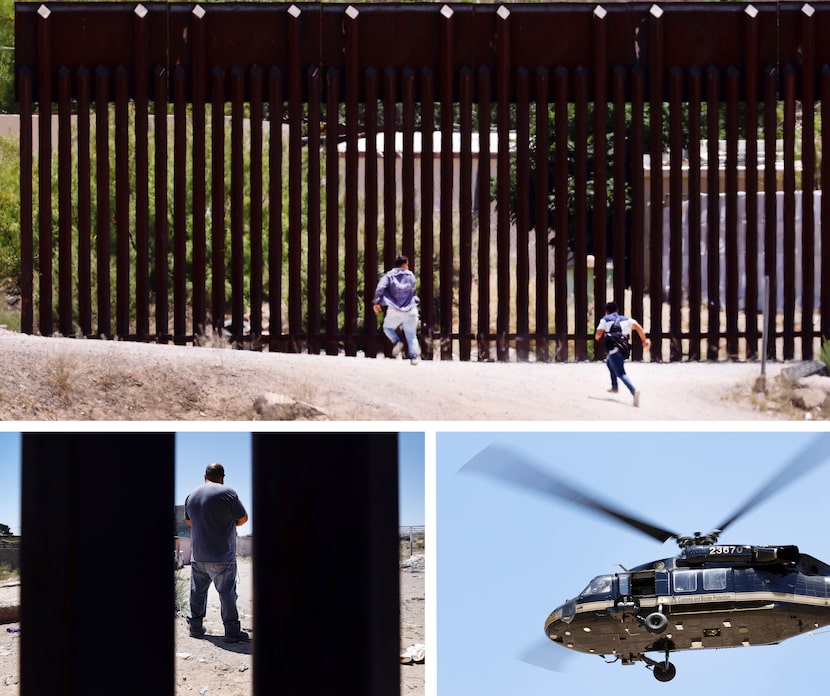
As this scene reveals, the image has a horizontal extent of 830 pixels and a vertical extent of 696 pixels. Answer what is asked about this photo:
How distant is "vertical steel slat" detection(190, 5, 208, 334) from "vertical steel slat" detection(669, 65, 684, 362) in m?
6.61

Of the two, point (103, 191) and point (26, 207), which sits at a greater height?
point (103, 191)

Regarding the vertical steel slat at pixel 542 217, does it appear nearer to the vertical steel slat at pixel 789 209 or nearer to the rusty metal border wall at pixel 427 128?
the rusty metal border wall at pixel 427 128

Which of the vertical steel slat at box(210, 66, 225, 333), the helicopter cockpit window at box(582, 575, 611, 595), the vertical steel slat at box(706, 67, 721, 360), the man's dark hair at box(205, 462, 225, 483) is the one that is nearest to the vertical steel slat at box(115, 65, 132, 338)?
the vertical steel slat at box(210, 66, 225, 333)

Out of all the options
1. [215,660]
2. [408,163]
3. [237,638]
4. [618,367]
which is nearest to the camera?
[215,660]

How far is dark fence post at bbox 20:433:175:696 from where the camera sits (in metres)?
5.13

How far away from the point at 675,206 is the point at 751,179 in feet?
4.10

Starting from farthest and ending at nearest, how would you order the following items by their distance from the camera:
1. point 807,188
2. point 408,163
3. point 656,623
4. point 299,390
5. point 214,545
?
point 807,188, point 408,163, point 299,390, point 656,623, point 214,545

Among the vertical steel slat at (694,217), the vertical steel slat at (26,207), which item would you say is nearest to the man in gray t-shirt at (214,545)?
the vertical steel slat at (26,207)

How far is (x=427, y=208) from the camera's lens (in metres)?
19.1

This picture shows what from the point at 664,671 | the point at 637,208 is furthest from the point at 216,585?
the point at 637,208

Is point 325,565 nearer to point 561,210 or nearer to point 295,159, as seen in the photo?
point 561,210

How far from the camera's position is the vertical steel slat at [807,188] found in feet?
62.5

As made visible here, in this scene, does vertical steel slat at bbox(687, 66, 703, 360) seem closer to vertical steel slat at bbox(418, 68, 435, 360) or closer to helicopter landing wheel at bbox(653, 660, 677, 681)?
vertical steel slat at bbox(418, 68, 435, 360)

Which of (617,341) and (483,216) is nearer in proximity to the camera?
(617,341)
